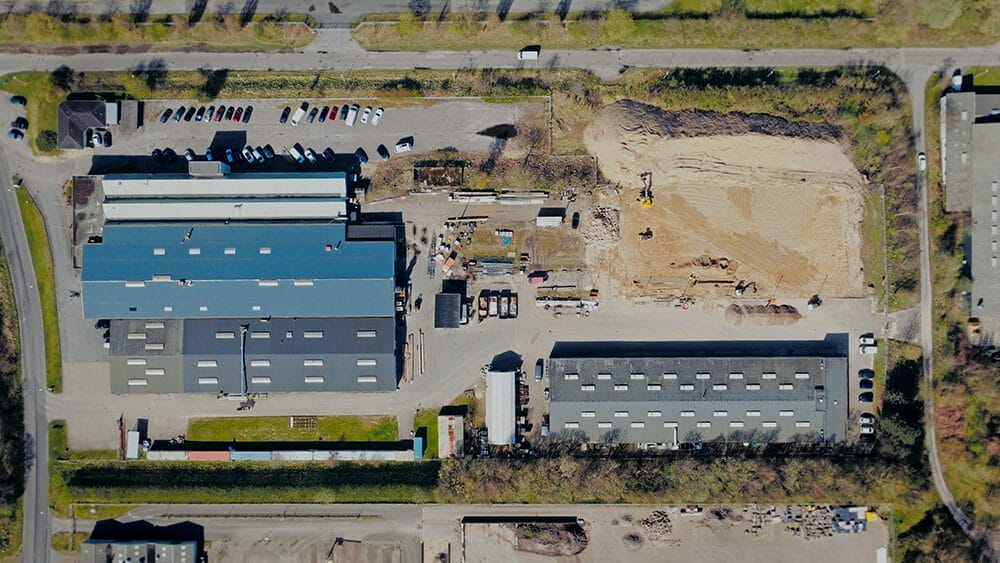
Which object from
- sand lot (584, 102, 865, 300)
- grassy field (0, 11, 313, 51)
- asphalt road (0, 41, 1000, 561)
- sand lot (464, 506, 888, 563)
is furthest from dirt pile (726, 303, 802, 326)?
grassy field (0, 11, 313, 51)

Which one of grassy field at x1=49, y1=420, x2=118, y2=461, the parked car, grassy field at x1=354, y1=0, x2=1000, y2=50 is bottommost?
grassy field at x1=49, y1=420, x2=118, y2=461

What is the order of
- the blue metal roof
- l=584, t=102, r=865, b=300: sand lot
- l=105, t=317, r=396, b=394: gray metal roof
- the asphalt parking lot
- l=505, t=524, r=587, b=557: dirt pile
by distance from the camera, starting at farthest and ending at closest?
1. the asphalt parking lot
2. l=584, t=102, r=865, b=300: sand lot
3. l=505, t=524, r=587, b=557: dirt pile
4. l=105, t=317, r=396, b=394: gray metal roof
5. the blue metal roof

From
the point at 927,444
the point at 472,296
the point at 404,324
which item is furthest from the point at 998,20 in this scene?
the point at 404,324

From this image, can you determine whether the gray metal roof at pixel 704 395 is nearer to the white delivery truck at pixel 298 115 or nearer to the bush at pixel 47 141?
the white delivery truck at pixel 298 115

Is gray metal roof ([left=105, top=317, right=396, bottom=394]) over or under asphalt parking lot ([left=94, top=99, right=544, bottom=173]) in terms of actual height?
under

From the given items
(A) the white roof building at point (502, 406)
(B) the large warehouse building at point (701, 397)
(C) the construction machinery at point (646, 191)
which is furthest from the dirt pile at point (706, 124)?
(A) the white roof building at point (502, 406)

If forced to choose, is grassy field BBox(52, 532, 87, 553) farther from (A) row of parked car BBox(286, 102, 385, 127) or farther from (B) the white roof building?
(A) row of parked car BBox(286, 102, 385, 127)

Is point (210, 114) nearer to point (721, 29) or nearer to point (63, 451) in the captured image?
point (63, 451)

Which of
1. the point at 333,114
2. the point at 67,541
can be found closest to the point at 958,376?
the point at 333,114
